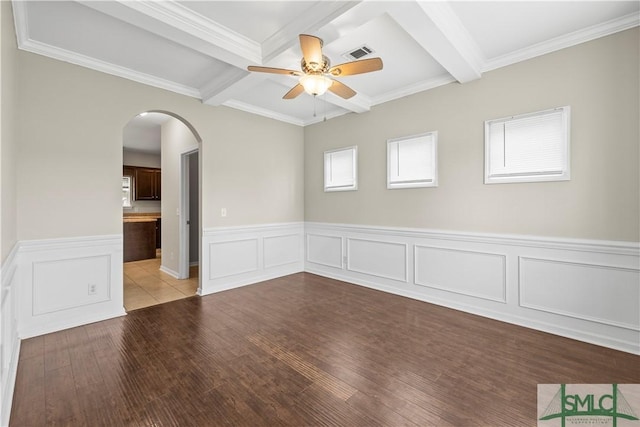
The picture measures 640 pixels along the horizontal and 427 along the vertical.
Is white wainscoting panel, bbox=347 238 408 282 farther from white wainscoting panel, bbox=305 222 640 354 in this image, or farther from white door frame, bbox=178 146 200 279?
white door frame, bbox=178 146 200 279

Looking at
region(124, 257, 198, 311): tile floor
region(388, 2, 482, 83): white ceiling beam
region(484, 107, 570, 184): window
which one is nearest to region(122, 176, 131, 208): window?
region(124, 257, 198, 311): tile floor

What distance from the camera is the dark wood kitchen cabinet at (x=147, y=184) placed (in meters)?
7.79

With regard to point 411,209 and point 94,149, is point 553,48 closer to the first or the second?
point 411,209

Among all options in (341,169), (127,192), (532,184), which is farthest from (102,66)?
(127,192)

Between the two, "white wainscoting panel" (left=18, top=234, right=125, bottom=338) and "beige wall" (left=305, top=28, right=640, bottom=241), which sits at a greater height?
"beige wall" (left=305, top=28, right=640, bottom=241)

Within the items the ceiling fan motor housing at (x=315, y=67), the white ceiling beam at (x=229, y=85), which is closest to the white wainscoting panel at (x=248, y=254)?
the white ceiling beam at (x=229, y=85)

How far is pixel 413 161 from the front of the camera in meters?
4.02

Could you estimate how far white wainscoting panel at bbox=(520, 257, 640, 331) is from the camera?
256 centimetres

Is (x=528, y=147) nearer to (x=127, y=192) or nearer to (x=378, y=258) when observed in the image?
(x=378, y=258)

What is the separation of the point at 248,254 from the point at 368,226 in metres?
2.01

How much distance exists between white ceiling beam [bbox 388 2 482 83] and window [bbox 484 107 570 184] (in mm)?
725

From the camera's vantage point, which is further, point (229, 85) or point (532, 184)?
point (229, 85)

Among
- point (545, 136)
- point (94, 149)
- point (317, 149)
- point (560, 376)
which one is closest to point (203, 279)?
point (94, 149)

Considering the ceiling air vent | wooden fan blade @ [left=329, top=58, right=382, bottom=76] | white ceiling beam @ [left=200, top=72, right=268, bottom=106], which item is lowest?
wooden fan blade @ [left=329, top=58, right=382, bottom=76]
